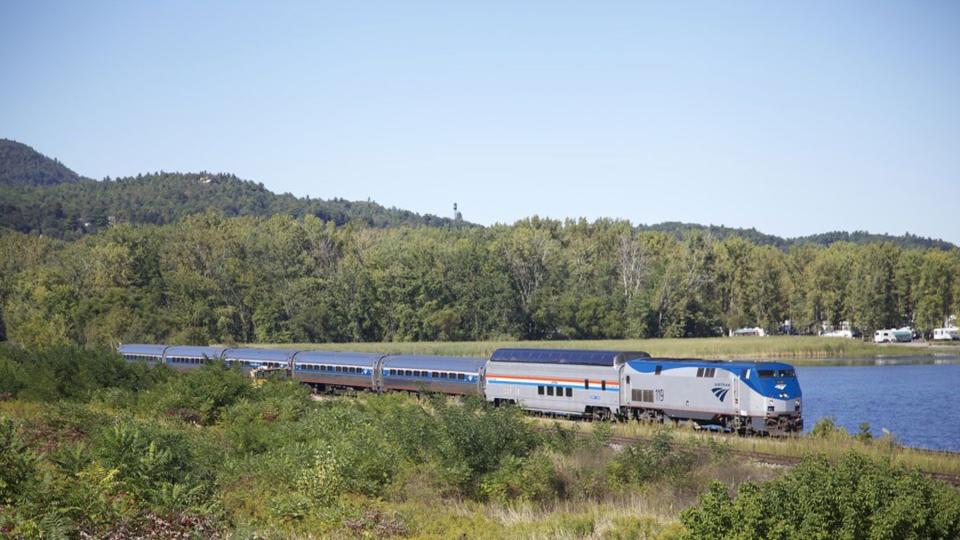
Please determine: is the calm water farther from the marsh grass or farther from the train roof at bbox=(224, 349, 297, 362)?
the train roof at bbox=(224, 349, 297, 362)

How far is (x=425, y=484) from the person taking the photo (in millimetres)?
24688

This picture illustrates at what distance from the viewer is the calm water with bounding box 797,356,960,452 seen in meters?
52.2

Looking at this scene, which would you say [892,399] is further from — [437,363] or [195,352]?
[195,352]

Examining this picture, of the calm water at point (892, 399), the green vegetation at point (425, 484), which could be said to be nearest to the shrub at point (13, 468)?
the green vegetation at point (425, 484)

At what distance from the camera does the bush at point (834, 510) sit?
15.5m

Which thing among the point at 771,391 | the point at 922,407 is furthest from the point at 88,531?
the point at 922,407

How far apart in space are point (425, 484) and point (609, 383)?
68.9ft

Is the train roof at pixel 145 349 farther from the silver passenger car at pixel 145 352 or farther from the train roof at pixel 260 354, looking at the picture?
the train roof at pixel 260 354

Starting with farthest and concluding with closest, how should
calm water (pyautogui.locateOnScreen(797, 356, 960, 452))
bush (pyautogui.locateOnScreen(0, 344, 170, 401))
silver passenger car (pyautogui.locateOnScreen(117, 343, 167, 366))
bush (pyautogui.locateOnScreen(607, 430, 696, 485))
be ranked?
1. silver passenger car (pyautogui.locateOnScreen(117, 343, 167, 366))
2. calm water (pyautogui.locateOnScreen(797, 356, 960, 452))
3. bush (pyautogui.locateOnScreen(0, 344, 170, 401))
4. bush (pyautogui.locateOnScreen(607, 430, 696, 485))

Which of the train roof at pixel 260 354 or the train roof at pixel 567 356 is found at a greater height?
the train roof at pixel 567 356

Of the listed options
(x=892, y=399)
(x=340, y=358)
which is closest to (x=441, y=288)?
(x=340, y=358)

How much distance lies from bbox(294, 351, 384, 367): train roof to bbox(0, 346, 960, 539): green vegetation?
79.3 feet

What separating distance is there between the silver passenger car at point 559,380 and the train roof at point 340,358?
1170 cm

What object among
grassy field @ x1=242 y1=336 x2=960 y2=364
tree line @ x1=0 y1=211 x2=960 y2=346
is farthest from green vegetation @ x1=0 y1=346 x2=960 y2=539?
tree line @ x1=0 y1=211 x2=960 y2=346
